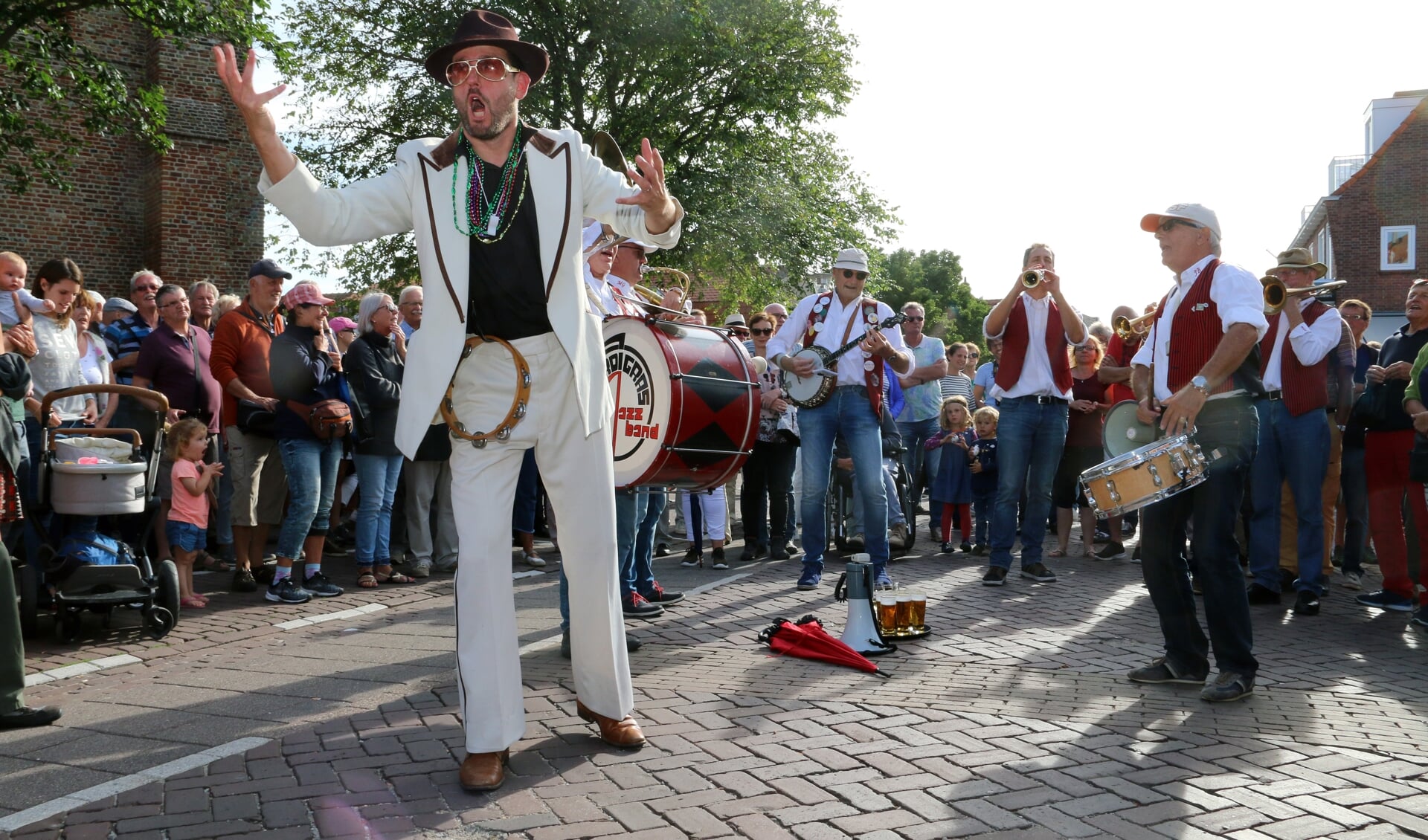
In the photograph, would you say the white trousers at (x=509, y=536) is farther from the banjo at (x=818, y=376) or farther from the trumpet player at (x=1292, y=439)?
the trumpet player at (x=1292, y=439)

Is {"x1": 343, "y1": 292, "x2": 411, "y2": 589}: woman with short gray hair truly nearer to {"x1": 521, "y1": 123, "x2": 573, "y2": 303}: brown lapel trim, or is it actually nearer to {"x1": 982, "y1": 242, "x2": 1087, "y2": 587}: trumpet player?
{"x1": 982, "y1": 242, "x2": 1087, "y2": 587}: trumpet player

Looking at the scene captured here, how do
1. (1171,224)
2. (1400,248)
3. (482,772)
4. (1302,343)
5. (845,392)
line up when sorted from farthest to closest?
(1400,248) → (845,392) → (1302,343) → (1171,224) → (482,772)

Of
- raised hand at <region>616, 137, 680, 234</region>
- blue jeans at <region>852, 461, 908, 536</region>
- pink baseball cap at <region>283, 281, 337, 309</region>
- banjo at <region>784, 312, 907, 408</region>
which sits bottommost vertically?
blue jeans at <region>852, 461, 908, 536</region>

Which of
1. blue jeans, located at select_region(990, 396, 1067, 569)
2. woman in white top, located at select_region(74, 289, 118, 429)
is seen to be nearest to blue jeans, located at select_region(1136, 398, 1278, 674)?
blue jeans, located at select_region(990, 396, 1067, 569)

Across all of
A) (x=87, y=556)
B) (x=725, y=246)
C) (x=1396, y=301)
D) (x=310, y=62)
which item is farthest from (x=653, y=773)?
(x=1396, y=301)

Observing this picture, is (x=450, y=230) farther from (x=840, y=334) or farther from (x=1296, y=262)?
(x=1296, y=262)

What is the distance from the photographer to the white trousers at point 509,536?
4.29 metres

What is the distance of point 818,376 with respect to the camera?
29.0 ft

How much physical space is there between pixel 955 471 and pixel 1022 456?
2.31 metres

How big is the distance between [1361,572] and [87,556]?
9.42 metres

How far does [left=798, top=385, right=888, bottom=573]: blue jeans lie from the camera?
28.6 feet

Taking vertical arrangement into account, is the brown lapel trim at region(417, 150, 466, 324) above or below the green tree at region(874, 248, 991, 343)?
below

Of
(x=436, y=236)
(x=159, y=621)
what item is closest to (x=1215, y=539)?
(x=436, y=236)

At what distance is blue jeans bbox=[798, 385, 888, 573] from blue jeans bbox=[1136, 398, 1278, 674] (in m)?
2.94
